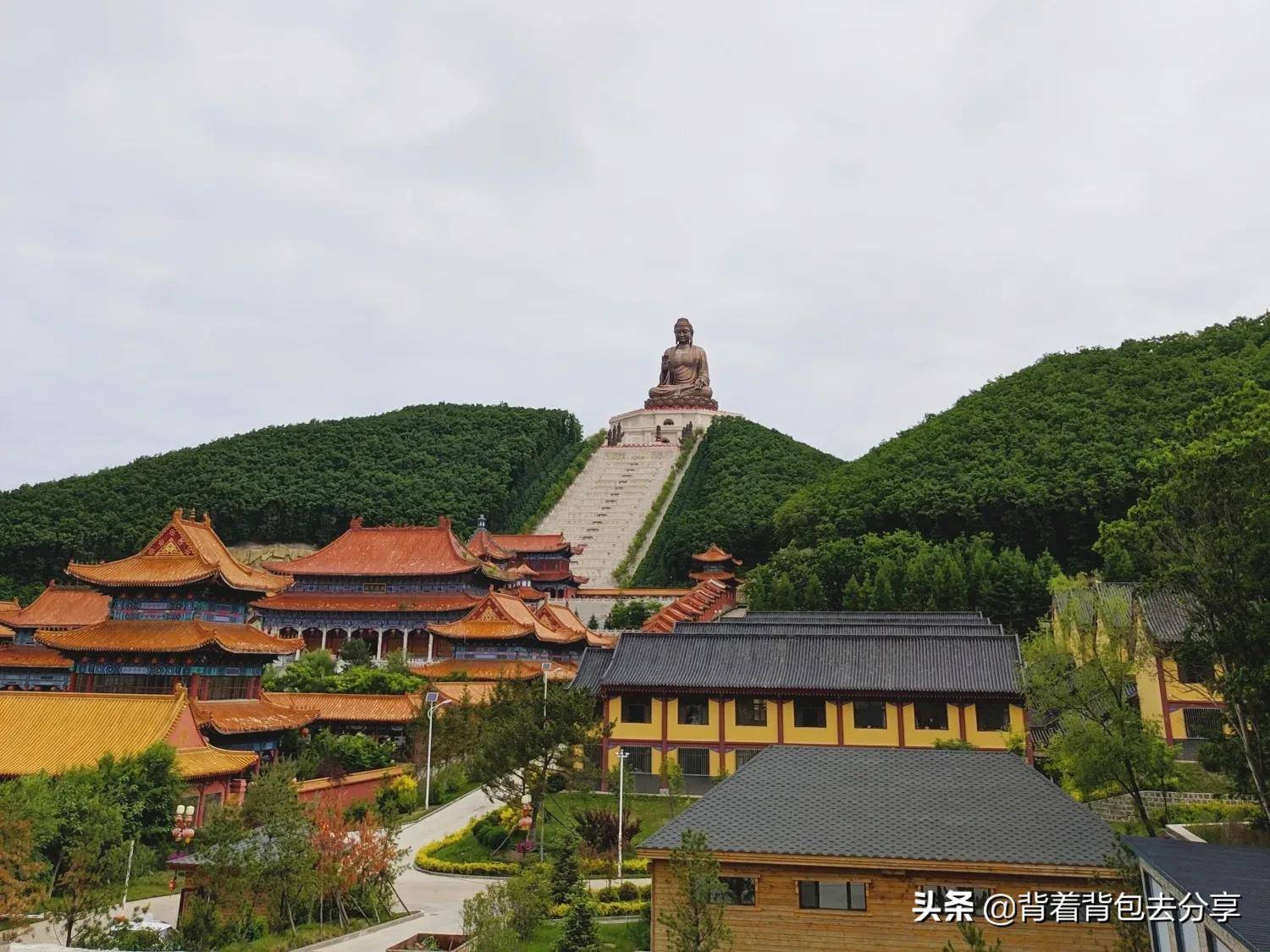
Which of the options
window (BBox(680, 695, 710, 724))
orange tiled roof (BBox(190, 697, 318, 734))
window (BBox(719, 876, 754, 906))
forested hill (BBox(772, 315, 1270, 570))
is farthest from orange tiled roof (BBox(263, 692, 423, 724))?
forested hill (BBox(772, 315, 1270, 570))

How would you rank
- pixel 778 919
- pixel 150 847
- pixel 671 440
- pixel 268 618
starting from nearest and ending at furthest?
pixel 778 919, pixel 150 847, pixel 268 618, pixel 671 440

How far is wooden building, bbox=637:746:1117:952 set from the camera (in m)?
13.6

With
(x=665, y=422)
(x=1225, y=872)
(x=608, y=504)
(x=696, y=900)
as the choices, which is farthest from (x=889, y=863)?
(x=665, y=422)

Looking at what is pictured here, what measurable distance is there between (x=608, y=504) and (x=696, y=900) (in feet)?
258

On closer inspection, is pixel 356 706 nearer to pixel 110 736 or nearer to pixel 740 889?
pixel 110 736

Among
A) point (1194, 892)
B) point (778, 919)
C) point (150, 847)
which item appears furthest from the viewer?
point (150, 847)

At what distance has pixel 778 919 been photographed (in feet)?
46.4

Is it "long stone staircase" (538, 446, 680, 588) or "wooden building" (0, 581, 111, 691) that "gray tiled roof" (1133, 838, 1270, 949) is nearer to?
"wooden building" (0, 581, 111, 691)

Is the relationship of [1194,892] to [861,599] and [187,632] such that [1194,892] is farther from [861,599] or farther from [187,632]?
Answer: [861,599]

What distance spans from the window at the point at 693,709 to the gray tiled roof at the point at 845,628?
2.69 meters

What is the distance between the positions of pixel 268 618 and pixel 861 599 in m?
32.1

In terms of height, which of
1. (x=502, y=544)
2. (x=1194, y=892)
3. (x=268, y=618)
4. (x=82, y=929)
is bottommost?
(x=82, y=929)

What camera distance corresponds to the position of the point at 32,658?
4503cm

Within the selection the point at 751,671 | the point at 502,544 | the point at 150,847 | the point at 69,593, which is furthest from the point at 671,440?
the point at 150,847
